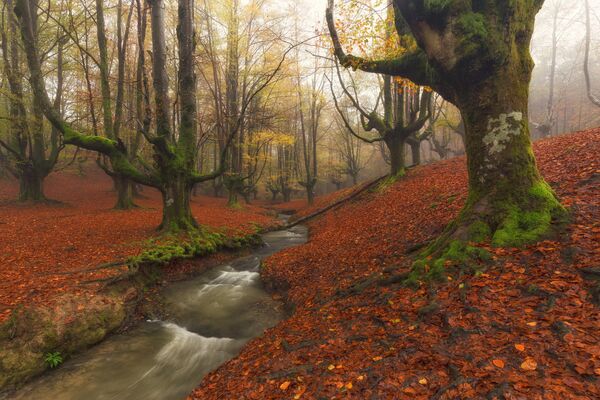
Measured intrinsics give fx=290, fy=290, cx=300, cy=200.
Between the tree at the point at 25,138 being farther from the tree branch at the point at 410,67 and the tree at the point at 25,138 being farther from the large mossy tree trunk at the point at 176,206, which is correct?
the tree branch at the point at 410,67

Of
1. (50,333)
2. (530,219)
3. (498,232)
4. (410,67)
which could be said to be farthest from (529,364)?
(50,333)

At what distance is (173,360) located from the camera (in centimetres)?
562

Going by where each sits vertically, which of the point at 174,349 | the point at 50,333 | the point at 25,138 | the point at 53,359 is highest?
the point at 25,138

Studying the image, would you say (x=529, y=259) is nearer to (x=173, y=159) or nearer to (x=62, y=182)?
(x=173, y=159)

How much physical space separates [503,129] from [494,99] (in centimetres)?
52

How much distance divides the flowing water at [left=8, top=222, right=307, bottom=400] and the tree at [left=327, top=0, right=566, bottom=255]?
15.4ft

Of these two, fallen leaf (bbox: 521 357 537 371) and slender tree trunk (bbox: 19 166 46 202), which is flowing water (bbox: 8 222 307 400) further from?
slender tree trunk (bbox: 19 166 46 202)

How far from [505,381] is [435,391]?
23.3 inches

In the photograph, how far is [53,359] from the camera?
5.00m

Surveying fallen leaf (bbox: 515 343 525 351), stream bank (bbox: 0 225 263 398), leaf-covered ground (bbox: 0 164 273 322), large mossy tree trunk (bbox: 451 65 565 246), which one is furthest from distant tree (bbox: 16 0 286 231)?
fallen leaf (bbox: 515 343 525 351)

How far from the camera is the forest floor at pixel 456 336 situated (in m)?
2.62

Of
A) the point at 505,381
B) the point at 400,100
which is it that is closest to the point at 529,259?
the point at 505,381

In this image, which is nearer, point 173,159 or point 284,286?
point 284,286

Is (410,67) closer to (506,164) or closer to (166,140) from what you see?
(506,164)
